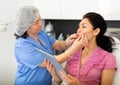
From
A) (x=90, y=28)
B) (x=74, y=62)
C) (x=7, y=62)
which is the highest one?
(x=90, y=28)

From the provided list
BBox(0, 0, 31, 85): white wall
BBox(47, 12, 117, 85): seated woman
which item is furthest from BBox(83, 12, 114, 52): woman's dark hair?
BBox(0, 0, 31, 85): white wall

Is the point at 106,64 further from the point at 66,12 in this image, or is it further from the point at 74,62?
the point at 66,12

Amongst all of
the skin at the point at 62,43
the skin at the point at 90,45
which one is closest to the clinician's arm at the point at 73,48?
the skin at the point at 62,43

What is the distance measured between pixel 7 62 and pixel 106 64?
1415 millimetres

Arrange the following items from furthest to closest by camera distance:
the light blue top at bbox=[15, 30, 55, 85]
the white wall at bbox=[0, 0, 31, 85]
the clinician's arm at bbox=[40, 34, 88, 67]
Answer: the white wall at bbox=[0, 0, 31, 85] → the light blue top at bbox=[15, 30, 55, 85] → the clinician's arm at bbox=[40, 34, 88, 67]

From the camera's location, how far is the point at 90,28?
75.8 inches

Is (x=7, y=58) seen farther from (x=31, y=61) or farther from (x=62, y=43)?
(x=31, y=61)

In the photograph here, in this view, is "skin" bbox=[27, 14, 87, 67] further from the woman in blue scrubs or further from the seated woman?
the seated woman

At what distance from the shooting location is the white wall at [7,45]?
278 centimetres

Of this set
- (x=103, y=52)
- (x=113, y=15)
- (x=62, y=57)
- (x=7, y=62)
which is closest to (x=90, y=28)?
(x=103, y=52)

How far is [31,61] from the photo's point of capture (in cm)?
189

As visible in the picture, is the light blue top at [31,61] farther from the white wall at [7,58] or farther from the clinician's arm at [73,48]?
the white wall at [7,58]

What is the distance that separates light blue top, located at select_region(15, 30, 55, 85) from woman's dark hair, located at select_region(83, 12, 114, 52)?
433 millimetres

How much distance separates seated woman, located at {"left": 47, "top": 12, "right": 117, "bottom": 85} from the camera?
6.07 ft
